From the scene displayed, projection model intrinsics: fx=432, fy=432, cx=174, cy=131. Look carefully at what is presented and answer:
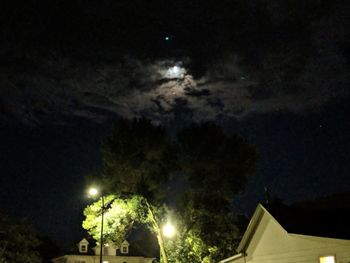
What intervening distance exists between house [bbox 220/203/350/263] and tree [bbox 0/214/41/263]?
2417 cm

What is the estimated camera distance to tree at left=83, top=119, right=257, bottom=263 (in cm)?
3145

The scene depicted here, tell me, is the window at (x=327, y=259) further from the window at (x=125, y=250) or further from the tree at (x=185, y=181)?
the window at (x=125, y=250)

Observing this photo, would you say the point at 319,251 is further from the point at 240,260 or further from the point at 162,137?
the point at 162,137

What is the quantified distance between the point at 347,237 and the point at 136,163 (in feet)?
65.9

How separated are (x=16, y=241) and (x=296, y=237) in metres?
29.4

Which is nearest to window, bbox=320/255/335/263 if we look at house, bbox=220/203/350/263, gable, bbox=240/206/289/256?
house, bbox=220/203/350/263

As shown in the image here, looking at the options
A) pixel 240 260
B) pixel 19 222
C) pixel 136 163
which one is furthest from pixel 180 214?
pixel 19 222

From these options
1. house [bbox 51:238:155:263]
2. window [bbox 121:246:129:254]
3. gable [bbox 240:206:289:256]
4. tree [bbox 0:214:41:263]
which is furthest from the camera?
window [bbox 121:246:129:254]

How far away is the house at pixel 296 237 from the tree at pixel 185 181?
1116 cm

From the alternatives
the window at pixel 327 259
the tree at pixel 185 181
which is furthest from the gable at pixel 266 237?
the tree at pixel 185 181

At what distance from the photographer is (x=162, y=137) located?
3331 cm

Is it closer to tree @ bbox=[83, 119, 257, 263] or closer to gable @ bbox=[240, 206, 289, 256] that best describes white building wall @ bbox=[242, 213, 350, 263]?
gable @ bbox=[240, 206, 289, 256]

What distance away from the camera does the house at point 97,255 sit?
5903 cm

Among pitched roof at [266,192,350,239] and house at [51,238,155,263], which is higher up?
house at [51,238,155,263]
